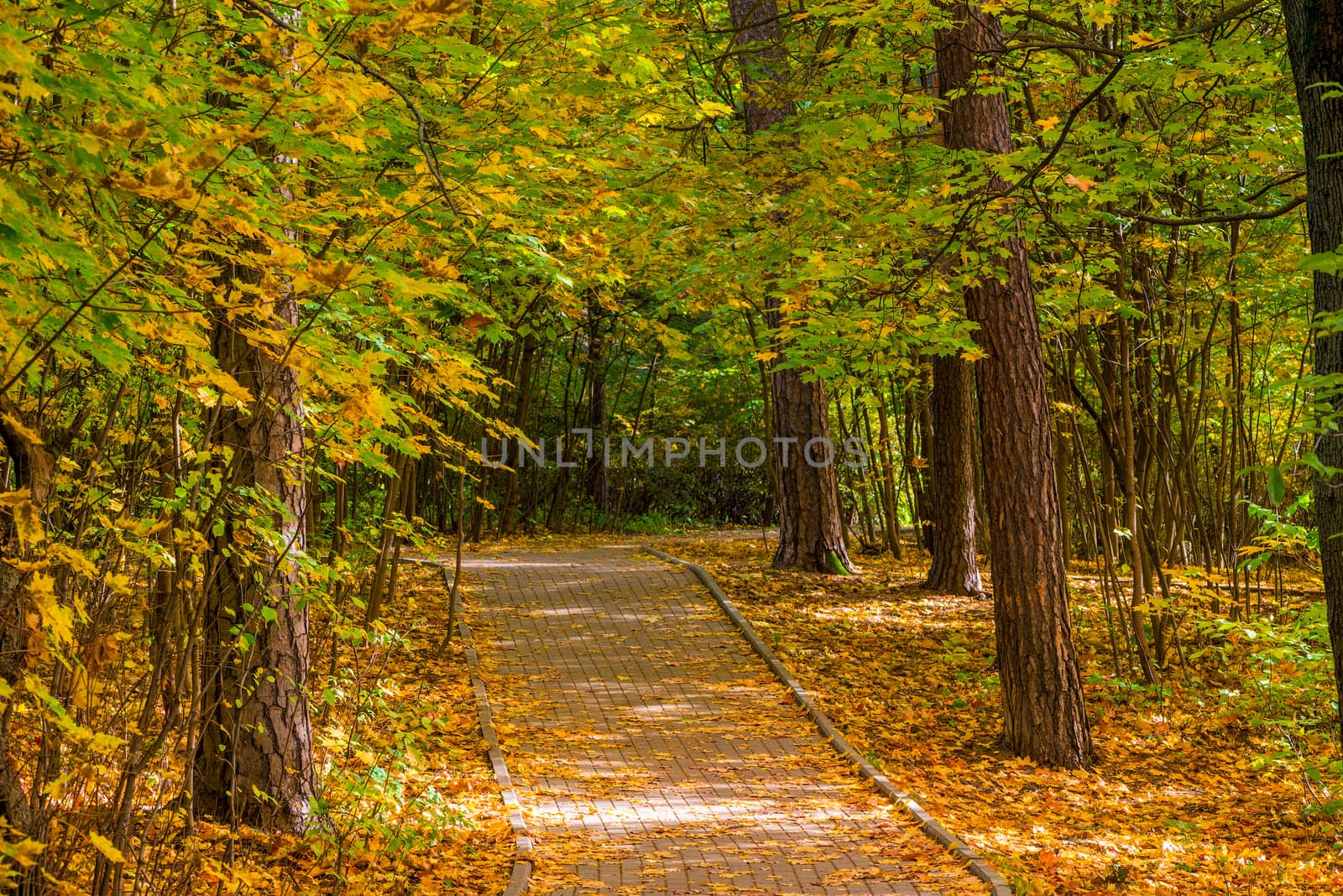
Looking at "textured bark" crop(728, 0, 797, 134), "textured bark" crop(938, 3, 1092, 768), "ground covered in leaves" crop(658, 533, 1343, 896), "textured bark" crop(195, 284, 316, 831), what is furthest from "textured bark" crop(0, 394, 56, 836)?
"textured bark" crop(728, 0, 797, 134)

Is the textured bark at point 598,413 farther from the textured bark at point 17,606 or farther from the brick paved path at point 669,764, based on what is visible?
the textured bark at point 17,606

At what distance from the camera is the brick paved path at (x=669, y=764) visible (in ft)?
18.4

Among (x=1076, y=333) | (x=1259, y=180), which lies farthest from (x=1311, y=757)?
(x=1259, y=180)

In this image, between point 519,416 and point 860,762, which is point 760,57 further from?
point 860,762

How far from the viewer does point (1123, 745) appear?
8.45 metres

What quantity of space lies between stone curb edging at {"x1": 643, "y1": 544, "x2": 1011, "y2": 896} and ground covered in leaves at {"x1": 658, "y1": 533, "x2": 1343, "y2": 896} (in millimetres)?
158

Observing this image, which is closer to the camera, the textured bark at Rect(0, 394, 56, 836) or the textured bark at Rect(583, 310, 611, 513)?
the textured bark at Rect(0, 394, 56, 836)

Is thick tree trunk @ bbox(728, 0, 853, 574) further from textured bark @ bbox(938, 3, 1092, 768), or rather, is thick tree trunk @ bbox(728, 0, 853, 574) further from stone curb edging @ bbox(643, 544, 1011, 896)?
textured bark @ bbox(938, 3, 1092, 768)

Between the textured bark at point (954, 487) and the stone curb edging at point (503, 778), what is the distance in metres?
5.67

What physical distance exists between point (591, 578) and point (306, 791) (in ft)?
25.5

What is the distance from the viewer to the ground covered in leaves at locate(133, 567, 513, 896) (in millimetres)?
4594

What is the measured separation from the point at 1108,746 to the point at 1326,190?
5779 mm

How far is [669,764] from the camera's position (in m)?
7.55

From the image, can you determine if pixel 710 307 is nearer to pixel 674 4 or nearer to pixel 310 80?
pixel 674 4
